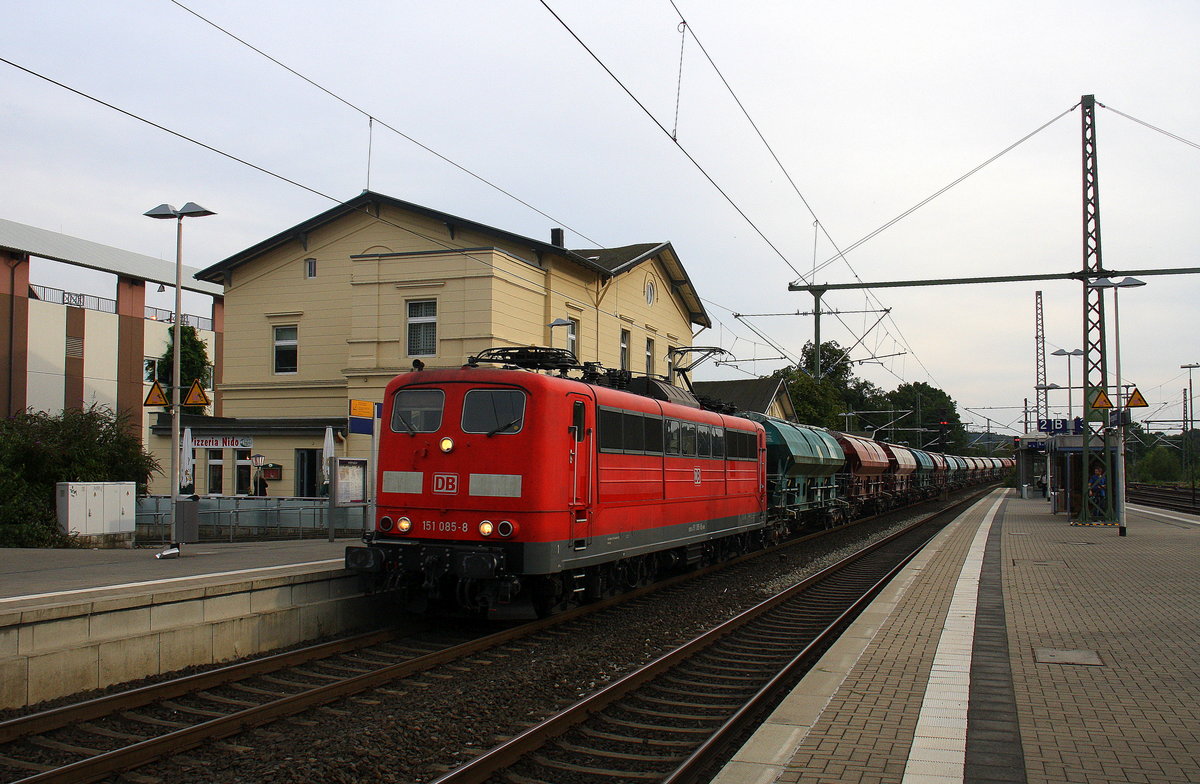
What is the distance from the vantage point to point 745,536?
20547 mm

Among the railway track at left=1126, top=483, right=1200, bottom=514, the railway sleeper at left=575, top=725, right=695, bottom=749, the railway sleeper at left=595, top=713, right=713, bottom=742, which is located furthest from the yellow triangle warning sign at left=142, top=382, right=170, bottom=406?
the railway track at left=1126, top=483, right=1200, bottom=514

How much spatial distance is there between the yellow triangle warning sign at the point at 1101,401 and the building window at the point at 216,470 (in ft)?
78.7

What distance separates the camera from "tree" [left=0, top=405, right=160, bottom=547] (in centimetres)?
1902

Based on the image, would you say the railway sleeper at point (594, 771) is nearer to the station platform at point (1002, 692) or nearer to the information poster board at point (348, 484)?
the station platform at point (1002, 692)

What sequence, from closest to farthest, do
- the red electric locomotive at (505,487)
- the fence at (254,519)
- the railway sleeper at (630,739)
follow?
1. the railway sleeper at (630,739)
2. the red electric locomotive at (505,487)
3. the fence at (254,519)

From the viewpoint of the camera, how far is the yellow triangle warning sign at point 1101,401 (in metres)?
24.5

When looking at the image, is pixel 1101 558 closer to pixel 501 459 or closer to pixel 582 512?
pixel 582 512

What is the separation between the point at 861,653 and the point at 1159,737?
3.14 meters

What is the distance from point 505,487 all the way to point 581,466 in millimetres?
1102

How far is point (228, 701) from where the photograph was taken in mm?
7918

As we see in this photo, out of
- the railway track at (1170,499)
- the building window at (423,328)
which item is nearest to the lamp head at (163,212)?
the building window at (423,328)

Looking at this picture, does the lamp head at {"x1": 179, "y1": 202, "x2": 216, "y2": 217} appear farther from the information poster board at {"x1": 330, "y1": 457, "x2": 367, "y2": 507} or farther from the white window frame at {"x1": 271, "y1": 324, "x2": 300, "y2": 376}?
the white window frame at {"x1": 271, "y1": 324, "x2": 300, "y2": 376}

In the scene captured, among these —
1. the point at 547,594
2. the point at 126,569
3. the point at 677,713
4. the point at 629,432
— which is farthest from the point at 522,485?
the point at 126,569

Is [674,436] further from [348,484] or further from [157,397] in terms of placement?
[157,397]
